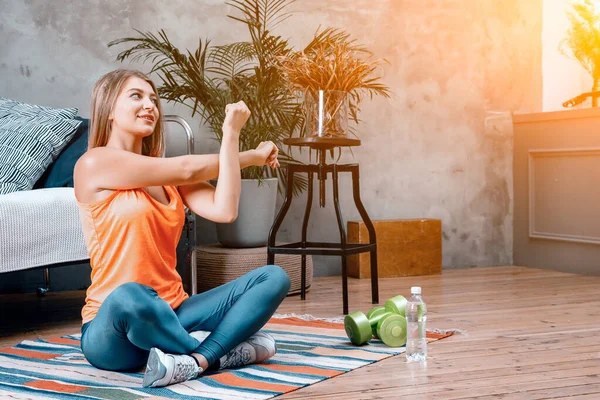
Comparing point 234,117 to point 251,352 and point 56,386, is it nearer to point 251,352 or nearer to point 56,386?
point 251,352

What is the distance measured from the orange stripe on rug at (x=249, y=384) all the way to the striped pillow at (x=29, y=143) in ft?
4.44

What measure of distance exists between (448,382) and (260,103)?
1.85m

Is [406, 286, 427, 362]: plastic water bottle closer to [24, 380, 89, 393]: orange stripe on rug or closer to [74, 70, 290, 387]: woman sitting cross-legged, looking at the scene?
[74, 70, 290, 387]: woman sitting cross-legged

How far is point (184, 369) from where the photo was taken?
1.91 metres

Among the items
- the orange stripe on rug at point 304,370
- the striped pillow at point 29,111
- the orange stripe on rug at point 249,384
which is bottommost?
the orange stripe on rug at point 304,370

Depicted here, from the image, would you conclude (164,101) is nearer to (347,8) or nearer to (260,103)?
(260,103)

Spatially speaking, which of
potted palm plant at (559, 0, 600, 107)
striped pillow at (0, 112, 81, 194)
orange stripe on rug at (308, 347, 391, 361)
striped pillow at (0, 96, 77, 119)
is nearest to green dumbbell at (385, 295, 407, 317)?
orange stripe on rug at (308, 347, 391, 361)

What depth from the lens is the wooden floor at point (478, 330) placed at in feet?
6.27

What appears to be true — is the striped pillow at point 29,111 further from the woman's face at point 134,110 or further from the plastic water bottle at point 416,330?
the plastic water bottle at point 416,330

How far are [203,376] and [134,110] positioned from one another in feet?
2.41

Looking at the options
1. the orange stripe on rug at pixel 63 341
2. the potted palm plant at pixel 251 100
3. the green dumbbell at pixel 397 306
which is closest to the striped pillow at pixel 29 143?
the potted palm plant at pixel 251 100

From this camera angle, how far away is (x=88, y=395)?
1836 mm

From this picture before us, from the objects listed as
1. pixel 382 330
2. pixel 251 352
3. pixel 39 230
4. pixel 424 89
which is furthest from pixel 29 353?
pixel 424 89

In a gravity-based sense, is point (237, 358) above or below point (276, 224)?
below
